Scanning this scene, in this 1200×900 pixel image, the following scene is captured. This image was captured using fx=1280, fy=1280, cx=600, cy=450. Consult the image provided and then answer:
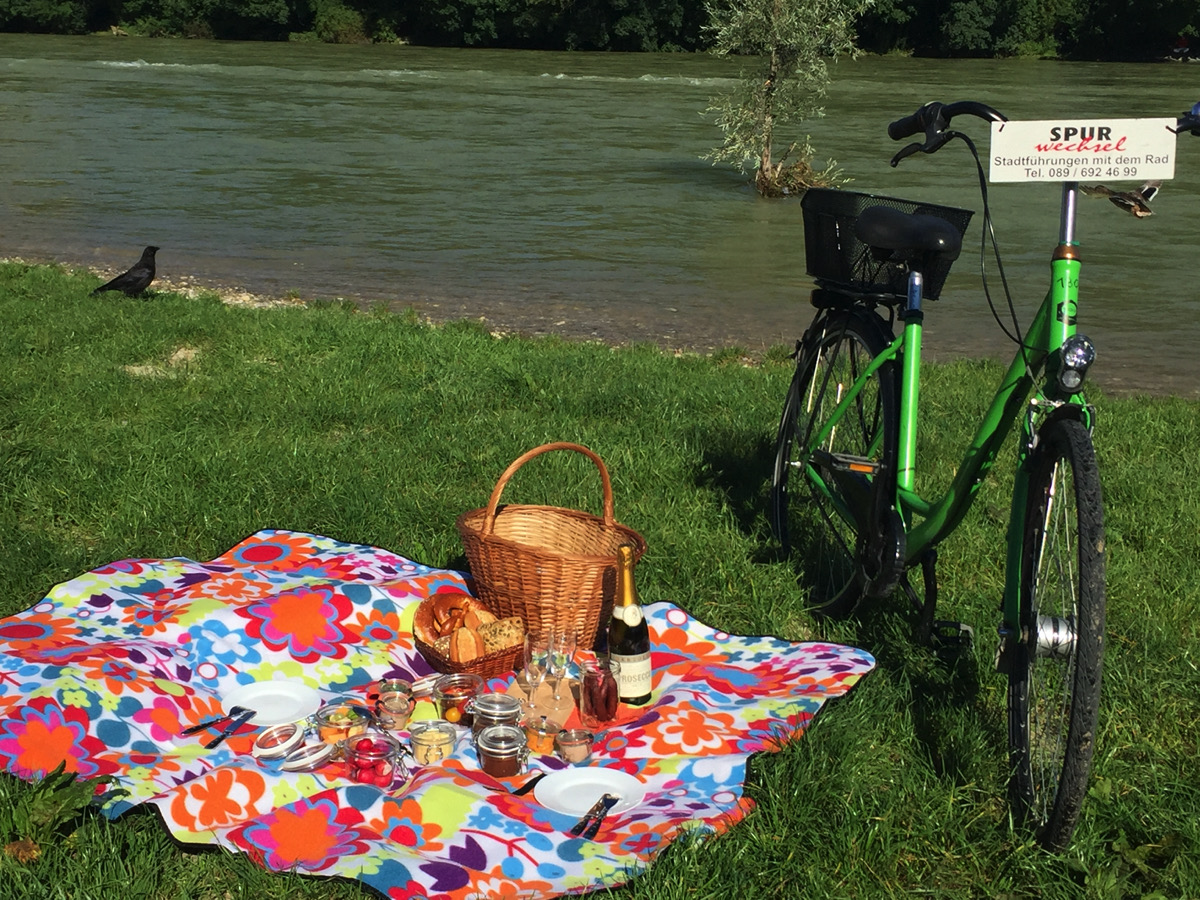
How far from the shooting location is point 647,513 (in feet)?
17.0

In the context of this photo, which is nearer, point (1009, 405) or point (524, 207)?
point (1009, 405)

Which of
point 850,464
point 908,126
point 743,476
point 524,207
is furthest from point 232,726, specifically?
point 524,207

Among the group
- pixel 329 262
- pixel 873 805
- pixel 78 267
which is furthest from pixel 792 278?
pixel 873 805

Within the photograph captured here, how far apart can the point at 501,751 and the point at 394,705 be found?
1.33 ft

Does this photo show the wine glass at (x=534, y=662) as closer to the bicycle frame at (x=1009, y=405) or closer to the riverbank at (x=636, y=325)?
the bicycle frame at (x=1009, y=405)

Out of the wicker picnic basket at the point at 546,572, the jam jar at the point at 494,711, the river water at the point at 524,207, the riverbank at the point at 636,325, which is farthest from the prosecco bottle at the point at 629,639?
the river water at the point at 524,207

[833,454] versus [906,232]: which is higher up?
[906,232]

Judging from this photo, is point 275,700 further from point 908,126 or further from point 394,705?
point 908,126

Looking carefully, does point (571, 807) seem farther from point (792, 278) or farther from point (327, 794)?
point (792, 278)

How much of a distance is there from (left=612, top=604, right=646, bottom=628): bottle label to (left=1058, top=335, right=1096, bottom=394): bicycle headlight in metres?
1.48

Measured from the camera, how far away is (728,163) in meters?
22.4

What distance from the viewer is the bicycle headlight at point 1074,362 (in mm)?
2877

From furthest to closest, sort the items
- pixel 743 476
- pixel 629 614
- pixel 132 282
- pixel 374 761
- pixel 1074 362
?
pixel 132 282, pixel 743 476, pixel 629 614, pixel 374 761, pixel 1074 362

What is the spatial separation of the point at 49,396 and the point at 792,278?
8.41 metres
